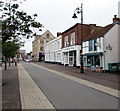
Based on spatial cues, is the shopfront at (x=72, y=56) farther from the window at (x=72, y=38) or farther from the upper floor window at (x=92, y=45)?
the upper floor window at (x=92, y=45)

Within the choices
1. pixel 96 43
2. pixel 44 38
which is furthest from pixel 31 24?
pixel 44 38

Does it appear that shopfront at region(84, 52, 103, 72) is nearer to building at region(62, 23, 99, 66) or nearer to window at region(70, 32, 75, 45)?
building at region(62, 23, 99, 66)

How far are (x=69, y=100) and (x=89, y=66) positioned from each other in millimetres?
16787

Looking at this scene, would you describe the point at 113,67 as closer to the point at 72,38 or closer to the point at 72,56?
the point at 72,56

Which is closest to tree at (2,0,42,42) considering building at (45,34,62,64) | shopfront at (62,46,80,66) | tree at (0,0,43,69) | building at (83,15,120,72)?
tree at (0,0,43,69)

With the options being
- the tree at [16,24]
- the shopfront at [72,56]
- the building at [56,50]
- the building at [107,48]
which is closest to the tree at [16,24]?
the tree at [16,24]

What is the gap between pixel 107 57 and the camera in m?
19.3

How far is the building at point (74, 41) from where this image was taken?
2727cm

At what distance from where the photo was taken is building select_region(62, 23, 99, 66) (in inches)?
1073

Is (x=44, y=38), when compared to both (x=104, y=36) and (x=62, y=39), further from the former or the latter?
(x=104, y=36)

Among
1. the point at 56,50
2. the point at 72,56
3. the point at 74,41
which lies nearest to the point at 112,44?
the point at 74,41

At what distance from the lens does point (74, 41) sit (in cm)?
2903

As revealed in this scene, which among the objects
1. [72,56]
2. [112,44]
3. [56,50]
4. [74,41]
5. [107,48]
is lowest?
[72,56]

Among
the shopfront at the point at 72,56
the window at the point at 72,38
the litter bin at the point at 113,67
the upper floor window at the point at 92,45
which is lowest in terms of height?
the litter bin at the point at 113,67
